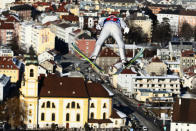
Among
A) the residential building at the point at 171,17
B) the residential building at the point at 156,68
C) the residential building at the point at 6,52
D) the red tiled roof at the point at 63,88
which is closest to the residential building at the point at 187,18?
the residential building at the point at 171,17

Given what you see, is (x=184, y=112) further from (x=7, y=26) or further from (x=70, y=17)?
(x=70, y=17)

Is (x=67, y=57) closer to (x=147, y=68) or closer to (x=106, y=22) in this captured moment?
(x=147, y=68)

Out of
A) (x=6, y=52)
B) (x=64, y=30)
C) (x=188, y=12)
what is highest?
(x=188, y=12)

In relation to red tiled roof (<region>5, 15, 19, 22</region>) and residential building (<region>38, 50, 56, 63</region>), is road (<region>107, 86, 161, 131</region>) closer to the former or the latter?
residential building (<region>38, 50, 56, 63</region>)

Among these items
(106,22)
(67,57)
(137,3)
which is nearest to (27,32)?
(67,57)

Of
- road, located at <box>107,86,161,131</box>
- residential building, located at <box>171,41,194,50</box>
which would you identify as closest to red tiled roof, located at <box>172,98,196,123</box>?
road, located at <box>107,86,161,131</box>

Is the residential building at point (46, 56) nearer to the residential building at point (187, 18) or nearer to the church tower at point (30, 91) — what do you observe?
the church tower at point (30, 91)

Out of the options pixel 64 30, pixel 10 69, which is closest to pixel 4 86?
pixel 10 69
